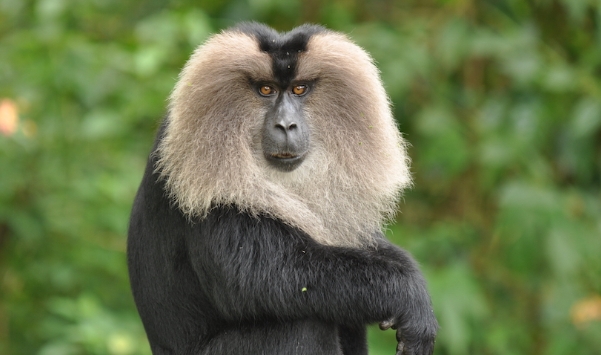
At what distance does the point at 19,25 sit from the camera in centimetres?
651

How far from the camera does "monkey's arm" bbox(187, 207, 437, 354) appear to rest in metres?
3.43

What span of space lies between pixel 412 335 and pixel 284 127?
1027 mm

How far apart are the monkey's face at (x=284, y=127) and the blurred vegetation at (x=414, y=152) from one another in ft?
4.97

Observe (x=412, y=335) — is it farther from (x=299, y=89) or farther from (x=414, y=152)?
(x=414, y=152)

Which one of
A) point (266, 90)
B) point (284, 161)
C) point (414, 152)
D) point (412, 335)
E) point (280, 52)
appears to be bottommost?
point (412, 335)

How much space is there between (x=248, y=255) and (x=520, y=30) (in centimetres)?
388

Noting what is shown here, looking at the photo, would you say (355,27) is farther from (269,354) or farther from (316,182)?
(269,354)

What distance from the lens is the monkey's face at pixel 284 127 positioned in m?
3.60

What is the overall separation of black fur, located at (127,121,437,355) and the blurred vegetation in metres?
1.14

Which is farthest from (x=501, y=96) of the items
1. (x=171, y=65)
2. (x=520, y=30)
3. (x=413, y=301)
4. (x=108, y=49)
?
(x=413, y=301)

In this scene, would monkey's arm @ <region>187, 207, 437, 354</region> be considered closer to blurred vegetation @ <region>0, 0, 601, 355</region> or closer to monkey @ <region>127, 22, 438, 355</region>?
monkey @ <region>127, 22, 438, 355</region>

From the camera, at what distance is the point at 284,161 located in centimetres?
366

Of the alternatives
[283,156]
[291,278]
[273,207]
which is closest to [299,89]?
[283,156]

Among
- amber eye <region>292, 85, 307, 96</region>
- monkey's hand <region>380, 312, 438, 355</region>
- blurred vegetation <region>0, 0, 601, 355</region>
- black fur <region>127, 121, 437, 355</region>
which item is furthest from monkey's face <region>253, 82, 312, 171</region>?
blurred vegetation <region>0, 0, 601, 355</region>
